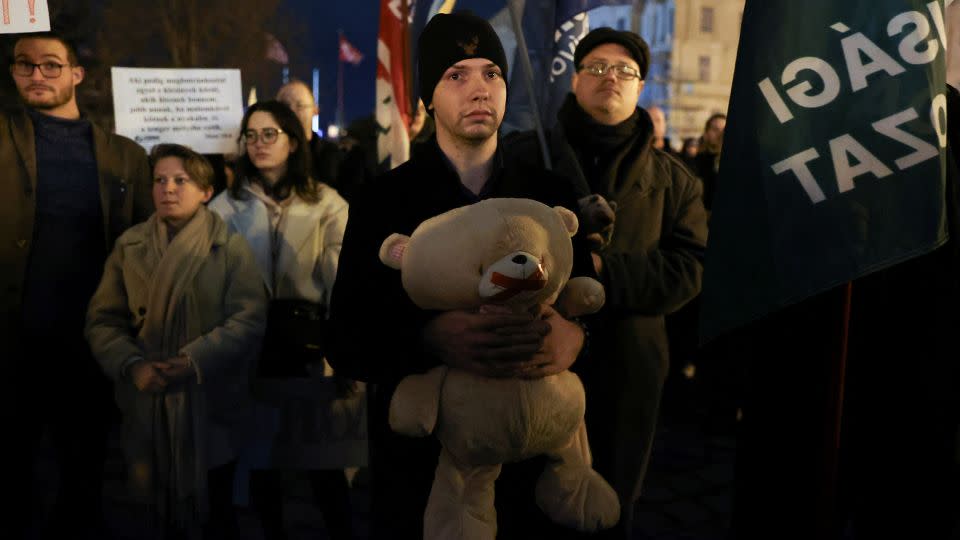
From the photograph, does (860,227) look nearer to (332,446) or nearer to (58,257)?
(332,446)

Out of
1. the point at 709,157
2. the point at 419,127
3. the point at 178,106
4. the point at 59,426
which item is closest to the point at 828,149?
the point at 59,426

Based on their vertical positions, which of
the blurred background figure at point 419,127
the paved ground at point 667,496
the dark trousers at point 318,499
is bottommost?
the paved ground at point 667,496

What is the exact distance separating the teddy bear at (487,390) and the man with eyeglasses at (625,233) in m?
1.16

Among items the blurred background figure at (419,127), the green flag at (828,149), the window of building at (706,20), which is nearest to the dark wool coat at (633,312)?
the green flag at (828,149)

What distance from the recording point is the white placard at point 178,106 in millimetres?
5016

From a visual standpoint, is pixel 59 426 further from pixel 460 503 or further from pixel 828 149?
pixel 828 149

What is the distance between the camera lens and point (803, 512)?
2475 millimetres

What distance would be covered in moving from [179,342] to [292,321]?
Result: 56 cm

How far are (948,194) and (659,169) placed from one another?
123 centimetres

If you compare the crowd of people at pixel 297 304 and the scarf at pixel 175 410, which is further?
→ the scarf at pixel 175 410

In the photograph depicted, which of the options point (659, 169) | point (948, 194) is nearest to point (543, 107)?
point (659, 169)

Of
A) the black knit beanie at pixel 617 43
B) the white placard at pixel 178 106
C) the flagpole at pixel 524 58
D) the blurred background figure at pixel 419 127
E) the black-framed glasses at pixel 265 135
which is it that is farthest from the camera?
the blurred background figure at pixel 419 127

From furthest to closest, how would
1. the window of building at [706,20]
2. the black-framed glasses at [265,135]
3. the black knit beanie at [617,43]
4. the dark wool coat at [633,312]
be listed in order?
the window of building at [706,20] → the black-framed glasses at [265,135] → the black knit beanie at [617,43] → the dark wool coat at [633,312]

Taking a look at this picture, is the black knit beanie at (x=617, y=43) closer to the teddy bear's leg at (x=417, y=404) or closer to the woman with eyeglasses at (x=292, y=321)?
the woman with eyeglasses at (x=292, y=321)
